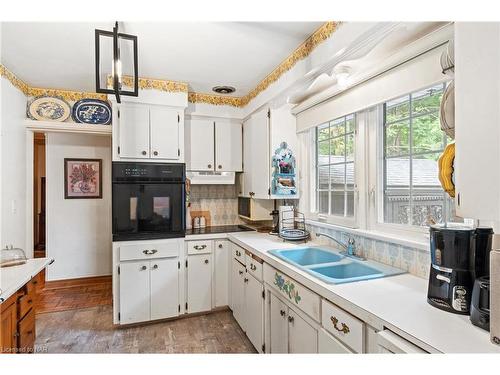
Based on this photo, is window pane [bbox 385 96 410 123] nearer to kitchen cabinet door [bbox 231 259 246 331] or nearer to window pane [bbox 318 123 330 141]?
window pane [bbox 318 123 330 141]

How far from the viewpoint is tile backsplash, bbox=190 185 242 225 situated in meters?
3.55

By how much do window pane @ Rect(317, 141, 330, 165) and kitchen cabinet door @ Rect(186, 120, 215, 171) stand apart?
1.28 meters

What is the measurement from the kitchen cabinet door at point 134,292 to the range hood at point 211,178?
1035 mm

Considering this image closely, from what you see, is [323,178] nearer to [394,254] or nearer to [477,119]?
[394,254]

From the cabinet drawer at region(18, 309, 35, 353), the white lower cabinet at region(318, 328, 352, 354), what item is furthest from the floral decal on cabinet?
the cabinet drawer at region(18, 309, 35, 353)

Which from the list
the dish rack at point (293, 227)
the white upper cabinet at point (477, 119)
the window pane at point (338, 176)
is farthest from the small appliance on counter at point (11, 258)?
the white upper cabinet at point (477, 119)

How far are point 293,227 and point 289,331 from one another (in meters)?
1.14

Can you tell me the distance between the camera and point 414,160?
1.72 metres

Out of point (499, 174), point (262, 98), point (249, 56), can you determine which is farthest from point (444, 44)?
point (262, 98)

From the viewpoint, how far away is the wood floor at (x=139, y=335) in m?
2.40

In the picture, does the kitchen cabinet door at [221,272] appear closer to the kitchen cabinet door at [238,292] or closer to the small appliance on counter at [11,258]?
the kitchen cabinet door at [238,292]

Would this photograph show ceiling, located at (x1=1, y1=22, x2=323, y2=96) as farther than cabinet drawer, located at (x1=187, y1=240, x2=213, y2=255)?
No

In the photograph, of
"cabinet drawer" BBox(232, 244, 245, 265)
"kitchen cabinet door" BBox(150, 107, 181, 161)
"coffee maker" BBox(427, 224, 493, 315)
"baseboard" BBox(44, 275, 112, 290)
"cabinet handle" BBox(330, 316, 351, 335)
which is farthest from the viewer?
"baseboard" BBox(44, 275, 112, 290)

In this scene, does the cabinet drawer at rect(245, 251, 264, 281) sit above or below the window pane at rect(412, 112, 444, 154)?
below
